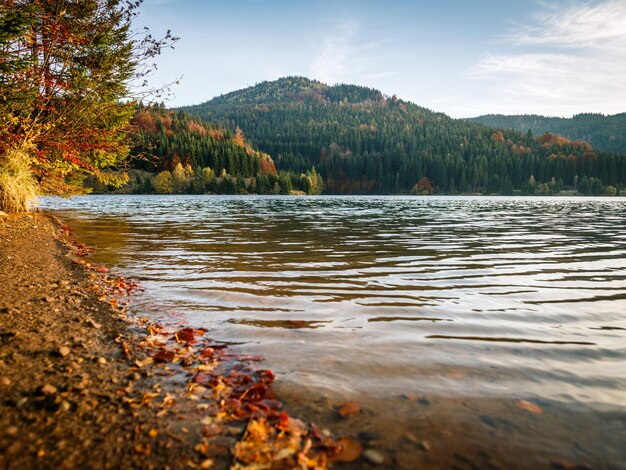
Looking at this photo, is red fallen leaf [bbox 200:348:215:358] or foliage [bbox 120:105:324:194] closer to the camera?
red fallen leaf [bbox 200:348:215:358]

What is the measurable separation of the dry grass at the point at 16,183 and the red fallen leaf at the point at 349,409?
1685 cm

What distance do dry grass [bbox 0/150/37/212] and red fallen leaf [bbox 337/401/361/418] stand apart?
663 inches

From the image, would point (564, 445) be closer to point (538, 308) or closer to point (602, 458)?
point (602, 458)

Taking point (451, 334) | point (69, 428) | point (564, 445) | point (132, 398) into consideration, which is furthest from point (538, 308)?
point (69, 428)

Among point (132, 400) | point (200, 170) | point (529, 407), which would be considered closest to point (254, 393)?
point (132, 400)

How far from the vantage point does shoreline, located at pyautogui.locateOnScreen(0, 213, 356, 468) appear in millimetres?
2830

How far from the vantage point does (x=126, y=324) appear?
19.4 feet

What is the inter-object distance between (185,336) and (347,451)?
3.19m

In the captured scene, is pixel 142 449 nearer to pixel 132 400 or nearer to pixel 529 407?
pixel 132 400

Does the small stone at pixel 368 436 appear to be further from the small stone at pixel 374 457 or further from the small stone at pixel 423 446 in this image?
the small stone at pixel 423 446

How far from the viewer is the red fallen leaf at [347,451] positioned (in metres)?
2.93

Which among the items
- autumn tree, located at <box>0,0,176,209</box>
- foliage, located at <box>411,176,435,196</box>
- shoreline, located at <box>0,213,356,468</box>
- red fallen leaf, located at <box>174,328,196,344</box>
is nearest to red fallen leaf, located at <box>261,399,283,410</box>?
shoreline, located at <box>0,213,356,468</box>

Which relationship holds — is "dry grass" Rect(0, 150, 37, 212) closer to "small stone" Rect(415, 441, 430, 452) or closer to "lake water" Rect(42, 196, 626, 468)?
"lake water" Rect(42, 196, 626, 468)

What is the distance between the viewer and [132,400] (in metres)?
3.54
